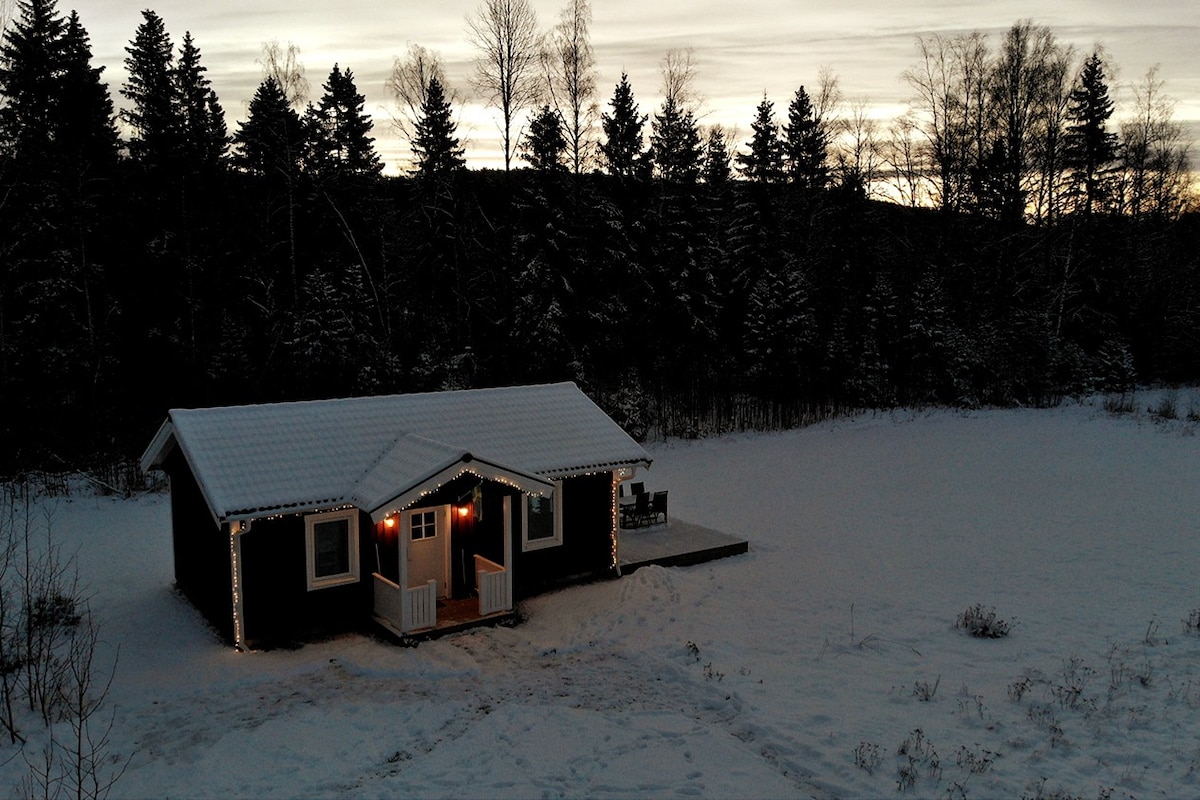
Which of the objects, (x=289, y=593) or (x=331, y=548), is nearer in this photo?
(x=289, y=593)

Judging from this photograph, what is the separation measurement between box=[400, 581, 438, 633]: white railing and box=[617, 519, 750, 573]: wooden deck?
14.9 ft

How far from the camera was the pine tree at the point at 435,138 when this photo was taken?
32.9m

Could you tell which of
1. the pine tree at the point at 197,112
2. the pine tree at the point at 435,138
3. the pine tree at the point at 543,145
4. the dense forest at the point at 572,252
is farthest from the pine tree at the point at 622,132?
the pine tree at the point at 197,112

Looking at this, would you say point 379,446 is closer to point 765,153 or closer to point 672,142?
point 672,142

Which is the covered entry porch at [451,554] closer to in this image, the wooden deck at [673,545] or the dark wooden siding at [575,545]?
the dark wooden siding at [575,545]

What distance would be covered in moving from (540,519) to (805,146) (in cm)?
3533

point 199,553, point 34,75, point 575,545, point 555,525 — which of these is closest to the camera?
point 199,553

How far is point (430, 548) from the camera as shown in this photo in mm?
14117

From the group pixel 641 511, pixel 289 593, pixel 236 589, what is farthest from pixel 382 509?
pixel 641 511

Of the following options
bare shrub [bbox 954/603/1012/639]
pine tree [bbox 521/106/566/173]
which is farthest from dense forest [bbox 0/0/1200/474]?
bare shrub [bbox 954/603/1012/639]

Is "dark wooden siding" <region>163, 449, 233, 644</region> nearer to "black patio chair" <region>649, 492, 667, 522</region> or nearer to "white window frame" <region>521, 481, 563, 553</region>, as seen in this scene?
"white window frame" <region>521, 481, 563, 553</region>

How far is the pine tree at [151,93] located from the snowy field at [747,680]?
19726mm

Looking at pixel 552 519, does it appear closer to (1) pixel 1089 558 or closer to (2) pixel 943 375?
(1) pixel 1089 558

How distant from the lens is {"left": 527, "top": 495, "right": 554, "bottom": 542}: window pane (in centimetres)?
1519
